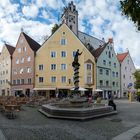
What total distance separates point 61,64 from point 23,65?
10354mm

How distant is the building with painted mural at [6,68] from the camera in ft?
234

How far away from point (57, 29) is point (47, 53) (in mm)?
6159

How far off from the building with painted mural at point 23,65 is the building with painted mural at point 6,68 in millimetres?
2304

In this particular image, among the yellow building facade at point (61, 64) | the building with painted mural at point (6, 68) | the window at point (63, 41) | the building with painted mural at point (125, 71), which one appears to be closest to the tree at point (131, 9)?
the yellow building facade at point (61, 64)

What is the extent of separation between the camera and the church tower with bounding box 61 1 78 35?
9456 cm

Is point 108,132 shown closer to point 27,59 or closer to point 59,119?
point 59,119

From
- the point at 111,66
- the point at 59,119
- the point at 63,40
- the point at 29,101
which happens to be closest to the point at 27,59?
the point at 63,40

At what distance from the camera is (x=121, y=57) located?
80.1 meters

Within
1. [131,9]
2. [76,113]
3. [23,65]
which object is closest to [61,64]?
[23,65]

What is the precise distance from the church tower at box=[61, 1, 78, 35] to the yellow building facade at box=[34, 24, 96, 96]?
103ft

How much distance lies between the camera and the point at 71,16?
319 ft

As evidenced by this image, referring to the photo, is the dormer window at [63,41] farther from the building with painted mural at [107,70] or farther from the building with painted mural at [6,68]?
the building with painted mural at [6,68]

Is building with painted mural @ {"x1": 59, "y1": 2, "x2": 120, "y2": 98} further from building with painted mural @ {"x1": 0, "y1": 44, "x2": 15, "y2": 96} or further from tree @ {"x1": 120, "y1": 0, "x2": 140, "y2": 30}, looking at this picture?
tree @ {"x1": 120, "y1": 0, "x2": 140, "y2": 30}

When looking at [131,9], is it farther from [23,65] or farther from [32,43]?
[32,43]
